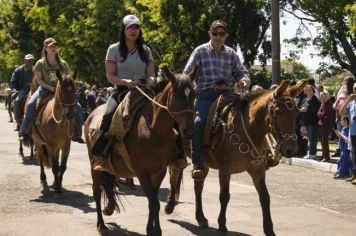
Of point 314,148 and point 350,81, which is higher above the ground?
point 350,81

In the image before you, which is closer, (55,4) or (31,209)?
(31,209)

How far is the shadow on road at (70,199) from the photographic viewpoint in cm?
920

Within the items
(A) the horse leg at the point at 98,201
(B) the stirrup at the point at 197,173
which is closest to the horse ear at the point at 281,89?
(B) the stirrup at the point at 197,173

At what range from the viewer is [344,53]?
27.4 m

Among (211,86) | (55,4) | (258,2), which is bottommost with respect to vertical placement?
(211,86)

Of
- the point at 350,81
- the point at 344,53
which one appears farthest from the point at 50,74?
the point at 344,53

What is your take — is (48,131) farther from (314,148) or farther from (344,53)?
(344,53)

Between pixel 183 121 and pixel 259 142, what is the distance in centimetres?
151

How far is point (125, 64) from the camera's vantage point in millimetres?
7293

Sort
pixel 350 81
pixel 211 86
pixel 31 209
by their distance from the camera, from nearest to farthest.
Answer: pixel 211 86
pixel 31 209
pixel 350 81

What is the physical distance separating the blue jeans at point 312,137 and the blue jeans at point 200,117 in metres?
8.42

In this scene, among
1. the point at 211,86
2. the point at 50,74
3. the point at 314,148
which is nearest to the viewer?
the point at 211,86

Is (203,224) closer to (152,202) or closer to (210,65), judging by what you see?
(152,202)

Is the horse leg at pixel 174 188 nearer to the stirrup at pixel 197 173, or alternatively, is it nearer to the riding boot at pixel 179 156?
the stirrup at pixel 197 173
